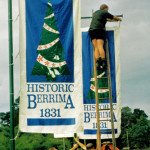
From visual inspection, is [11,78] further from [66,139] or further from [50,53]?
[66,139]

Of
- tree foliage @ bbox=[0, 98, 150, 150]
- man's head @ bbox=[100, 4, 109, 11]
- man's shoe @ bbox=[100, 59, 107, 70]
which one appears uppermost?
man's head @ bbox=[100, 4, 109, 11]

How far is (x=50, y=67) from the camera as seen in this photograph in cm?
760

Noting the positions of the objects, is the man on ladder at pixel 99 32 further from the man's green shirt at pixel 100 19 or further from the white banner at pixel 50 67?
the white banner at pixel 50 67

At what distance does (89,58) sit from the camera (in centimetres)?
1172

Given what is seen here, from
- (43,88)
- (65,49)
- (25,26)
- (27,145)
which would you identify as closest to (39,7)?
(25,26)

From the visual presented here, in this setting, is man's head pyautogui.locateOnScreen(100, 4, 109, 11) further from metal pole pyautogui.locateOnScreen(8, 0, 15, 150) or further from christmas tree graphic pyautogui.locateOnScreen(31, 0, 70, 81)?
metal pole pyautogui.locateOnScreen(8, 0, 15, 150)

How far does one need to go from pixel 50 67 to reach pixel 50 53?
0.33 m

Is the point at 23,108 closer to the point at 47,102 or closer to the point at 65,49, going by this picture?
the point at 47,102

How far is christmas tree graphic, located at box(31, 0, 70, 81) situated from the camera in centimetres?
754

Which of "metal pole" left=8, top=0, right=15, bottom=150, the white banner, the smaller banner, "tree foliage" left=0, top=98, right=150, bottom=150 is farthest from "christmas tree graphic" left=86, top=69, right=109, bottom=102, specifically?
"tree foliage" left=0, top=98, right=150, bottom=150

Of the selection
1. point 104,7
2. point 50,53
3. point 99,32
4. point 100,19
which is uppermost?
point 104,7

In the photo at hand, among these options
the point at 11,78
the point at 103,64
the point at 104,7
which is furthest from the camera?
the point at 104,7

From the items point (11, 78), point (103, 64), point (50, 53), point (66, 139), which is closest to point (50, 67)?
point (50, 53)

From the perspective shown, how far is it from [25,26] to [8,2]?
668 millimetres
